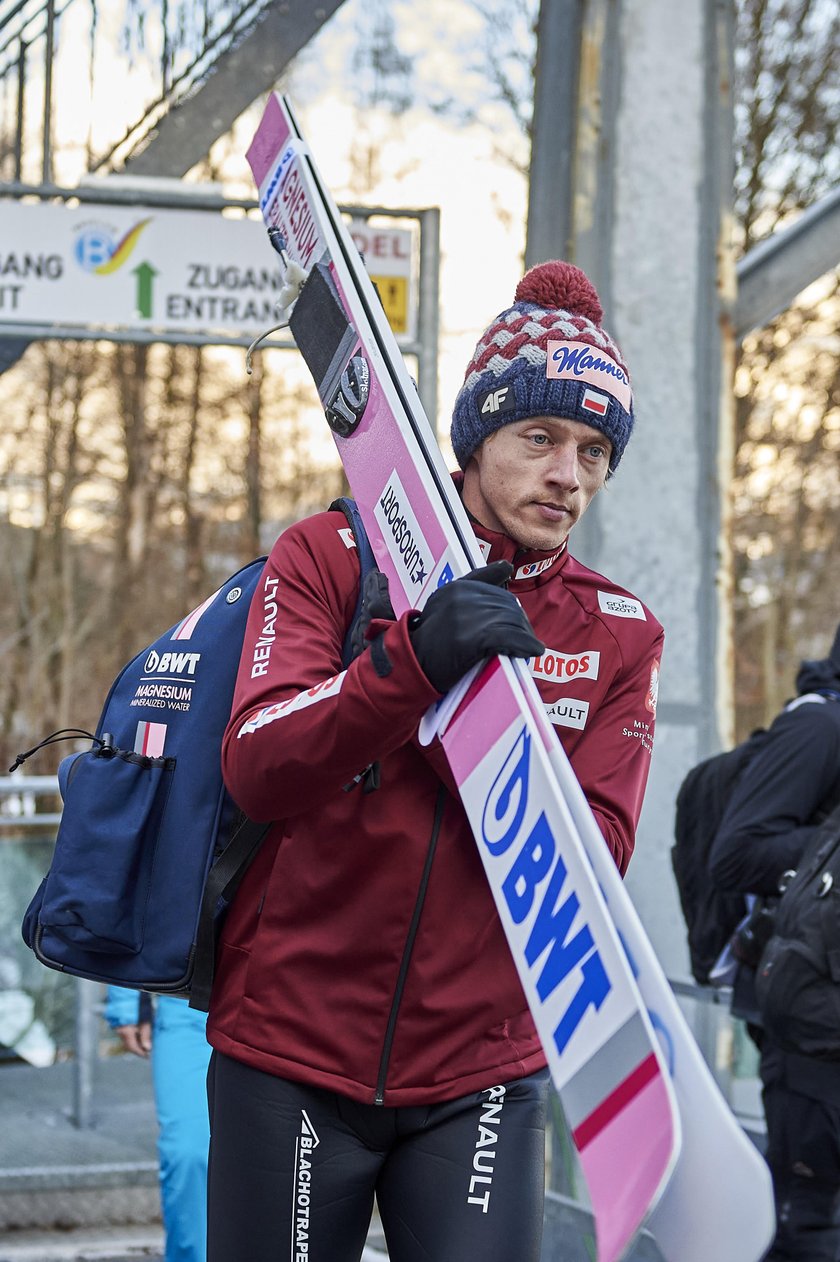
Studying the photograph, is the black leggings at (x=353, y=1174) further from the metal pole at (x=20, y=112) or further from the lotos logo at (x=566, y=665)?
the metal pole at (x=20, y=112)

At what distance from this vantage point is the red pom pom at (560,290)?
2.40 m

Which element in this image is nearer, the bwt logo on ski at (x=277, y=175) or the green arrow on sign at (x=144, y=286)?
the bwt logo on ski at (x=277, y=175)

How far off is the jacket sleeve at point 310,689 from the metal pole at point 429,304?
3.77 m

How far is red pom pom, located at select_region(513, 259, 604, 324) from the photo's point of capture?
2.40 m

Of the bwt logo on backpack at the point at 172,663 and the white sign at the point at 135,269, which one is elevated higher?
the white sign at the point at 135,269

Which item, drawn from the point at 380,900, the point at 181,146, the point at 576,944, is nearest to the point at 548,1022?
the point at 576,944

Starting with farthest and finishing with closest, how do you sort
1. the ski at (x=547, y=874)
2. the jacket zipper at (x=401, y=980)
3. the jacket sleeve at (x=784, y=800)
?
the jacket sleeve at (x=784, y=800) → the jacket zipper at (x=401, y=980) → the ski at (x=547, y=874)

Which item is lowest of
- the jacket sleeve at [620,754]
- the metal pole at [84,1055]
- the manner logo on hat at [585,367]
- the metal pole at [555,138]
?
the metal pole at [84,1055]

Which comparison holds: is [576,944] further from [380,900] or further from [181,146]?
[181,146]

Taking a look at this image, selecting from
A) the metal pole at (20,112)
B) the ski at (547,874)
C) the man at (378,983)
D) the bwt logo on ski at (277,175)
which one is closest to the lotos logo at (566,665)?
the man at (378,983)

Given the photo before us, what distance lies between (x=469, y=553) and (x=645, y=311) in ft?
12.3

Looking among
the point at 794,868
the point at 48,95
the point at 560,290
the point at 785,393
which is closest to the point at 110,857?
the point at 560,290

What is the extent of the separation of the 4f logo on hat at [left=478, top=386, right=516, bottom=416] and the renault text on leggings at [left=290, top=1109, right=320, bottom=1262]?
980mm

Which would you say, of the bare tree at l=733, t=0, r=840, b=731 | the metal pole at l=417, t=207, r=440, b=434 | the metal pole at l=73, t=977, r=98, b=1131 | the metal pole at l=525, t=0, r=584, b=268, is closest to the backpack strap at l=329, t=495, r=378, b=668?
the metal pole at l=525, t=0, r=584, b=268
